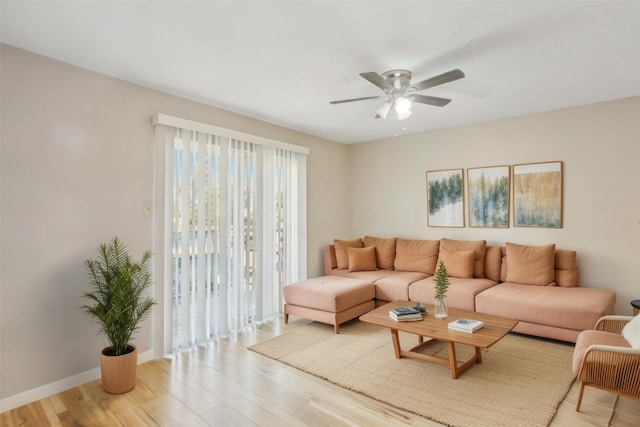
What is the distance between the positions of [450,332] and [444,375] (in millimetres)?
385

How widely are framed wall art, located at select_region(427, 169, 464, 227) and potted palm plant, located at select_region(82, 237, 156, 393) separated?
3.87 m

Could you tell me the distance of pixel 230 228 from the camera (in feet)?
12.7

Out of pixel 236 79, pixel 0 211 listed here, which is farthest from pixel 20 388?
pixel 236 79

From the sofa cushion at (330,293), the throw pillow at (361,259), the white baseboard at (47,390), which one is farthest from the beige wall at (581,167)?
the white baseboard at (47,390)

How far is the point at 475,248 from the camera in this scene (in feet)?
14.6

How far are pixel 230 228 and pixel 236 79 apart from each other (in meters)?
1.60

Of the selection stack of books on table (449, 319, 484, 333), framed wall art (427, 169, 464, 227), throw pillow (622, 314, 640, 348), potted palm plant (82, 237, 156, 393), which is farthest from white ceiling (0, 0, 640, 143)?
stack of books on table (449, 319, 484, 333)

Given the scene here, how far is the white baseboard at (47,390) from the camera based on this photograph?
7.89 ft

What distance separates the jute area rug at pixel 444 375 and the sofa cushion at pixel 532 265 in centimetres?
73

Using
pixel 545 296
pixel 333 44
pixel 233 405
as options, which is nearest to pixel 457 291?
pixel 545 296

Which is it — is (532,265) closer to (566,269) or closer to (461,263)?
(566,269)

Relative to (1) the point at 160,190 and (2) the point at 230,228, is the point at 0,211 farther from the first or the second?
(2) the point at 230,228

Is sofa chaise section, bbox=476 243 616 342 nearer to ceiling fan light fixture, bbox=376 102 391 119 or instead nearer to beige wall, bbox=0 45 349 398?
ceiling fan light fixture, bbox=376 102 391 119

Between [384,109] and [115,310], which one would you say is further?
[384,109]
